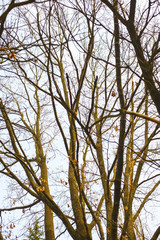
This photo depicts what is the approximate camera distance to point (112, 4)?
2.55 m

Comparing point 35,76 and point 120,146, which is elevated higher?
point 35,76

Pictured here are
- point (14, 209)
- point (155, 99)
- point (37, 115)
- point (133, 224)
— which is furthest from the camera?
point (37, 115)

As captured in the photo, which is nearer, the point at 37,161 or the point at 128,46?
the point at 128,46

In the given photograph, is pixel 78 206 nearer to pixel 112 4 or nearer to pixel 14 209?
pixel 14 209

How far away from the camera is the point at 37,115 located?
7.18 metres

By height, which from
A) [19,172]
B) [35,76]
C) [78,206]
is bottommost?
[78,206]

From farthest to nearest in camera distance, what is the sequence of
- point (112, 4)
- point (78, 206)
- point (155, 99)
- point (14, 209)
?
point (14, 209), point (78, 206), point (112, 4), point (155, 99)

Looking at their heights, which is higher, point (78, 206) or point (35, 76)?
point (35, 76)

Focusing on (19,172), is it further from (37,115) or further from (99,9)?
(99,9)

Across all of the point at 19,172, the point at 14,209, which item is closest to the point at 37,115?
the point at 19,172

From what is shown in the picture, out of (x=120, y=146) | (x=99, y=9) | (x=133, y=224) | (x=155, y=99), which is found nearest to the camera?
(x=155, y=99)

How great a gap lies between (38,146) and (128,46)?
4.37 metres

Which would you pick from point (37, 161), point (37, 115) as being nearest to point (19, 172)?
point (37, 161)

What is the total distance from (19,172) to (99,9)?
15.5 feet
